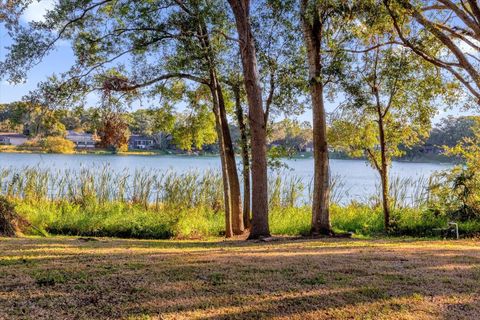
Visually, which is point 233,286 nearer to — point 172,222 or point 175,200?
point 172,222

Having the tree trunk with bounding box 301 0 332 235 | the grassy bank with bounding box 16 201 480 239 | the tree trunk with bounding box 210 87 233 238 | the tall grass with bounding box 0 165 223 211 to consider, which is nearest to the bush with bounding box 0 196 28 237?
the grassy bank with bounding box 16 201 480 239

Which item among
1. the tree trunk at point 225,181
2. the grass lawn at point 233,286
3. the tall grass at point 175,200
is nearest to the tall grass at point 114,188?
the tall grass at point 175,200

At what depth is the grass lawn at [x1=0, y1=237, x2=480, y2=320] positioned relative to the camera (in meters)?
2.31

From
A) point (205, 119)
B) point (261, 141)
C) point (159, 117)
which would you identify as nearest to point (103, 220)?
point (159, 117)

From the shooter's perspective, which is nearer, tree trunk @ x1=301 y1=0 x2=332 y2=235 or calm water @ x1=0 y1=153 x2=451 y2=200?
tree trunk @ x1=301 y1=0 x2=332 y2=235

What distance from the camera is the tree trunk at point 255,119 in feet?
21.7

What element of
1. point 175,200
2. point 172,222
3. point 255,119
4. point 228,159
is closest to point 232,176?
point 228,159

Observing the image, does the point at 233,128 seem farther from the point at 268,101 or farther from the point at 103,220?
the point at 103,220

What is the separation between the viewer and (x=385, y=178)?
7934 mm

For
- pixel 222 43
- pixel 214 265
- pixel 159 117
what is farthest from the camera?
pixel 159 117

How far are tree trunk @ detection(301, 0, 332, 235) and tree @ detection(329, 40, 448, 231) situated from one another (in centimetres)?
64

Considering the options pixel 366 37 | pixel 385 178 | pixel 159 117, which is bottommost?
pixel 385 178

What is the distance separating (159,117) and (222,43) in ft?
6.62

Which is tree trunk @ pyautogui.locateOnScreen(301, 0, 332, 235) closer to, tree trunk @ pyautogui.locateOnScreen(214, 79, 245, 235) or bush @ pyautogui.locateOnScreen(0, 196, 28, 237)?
tree trunk @ pyautogui.locateOnScreen(214, 79, 245, 235)
